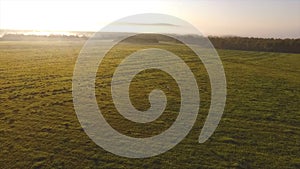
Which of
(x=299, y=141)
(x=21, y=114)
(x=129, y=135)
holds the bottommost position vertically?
(x=299, y=141)

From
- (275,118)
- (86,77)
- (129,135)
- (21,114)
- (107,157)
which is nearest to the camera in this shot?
(107,157)

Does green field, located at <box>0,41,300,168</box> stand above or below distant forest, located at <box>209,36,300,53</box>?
below

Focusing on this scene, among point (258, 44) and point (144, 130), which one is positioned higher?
point (258, 44)

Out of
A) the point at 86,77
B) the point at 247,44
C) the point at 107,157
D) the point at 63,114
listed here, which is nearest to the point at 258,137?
the point at 107,157

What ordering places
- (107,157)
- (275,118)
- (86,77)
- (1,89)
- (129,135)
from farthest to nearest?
(86,77) → (1,89) → (275,118) → (129,135) → (107,157)

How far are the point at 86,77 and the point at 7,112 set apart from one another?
40.4 feet

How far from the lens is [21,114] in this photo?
1961cm

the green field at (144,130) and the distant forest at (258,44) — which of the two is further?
the distant forest at (258,44)

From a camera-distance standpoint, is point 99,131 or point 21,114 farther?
point 21,114

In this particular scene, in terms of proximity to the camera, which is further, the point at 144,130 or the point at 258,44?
the point at 258,44

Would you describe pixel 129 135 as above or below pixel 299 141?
above

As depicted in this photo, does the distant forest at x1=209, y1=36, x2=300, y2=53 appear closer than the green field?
No

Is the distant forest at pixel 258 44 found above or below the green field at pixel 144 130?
above

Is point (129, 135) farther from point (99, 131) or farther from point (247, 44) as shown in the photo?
point (247, 44)
